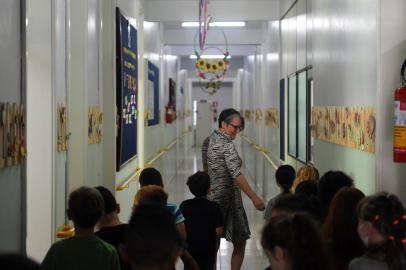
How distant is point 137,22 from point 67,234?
5.39 metres

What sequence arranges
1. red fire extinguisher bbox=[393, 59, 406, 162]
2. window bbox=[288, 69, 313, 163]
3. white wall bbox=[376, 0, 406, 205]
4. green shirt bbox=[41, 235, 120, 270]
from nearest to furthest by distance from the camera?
1. green shirt bbox=[41, 235, 120, 270]
2. red fire extinguisher bbox=[393, 59, 406, 162]
3. white wall bbox=[376, 0, 406, 205]
4. window bbox=[288, 69, 313, 163]

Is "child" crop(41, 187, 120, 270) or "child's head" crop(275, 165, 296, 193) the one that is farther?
"child's head" crop(275, 165, 296, 193)

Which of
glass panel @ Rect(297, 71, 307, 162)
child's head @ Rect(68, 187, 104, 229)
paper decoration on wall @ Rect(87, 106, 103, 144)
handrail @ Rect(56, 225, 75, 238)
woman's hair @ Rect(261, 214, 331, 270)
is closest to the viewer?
woman's hair @ Rect(261, 214, 331, 270)

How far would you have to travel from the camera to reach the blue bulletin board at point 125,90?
285 inches

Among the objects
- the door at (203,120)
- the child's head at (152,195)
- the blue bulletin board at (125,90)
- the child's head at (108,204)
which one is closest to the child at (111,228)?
the child's head at (108,204)

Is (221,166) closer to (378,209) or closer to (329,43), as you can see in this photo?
(329,43)

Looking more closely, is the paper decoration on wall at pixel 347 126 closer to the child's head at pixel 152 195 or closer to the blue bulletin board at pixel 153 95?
the child's head at pixel 152 195

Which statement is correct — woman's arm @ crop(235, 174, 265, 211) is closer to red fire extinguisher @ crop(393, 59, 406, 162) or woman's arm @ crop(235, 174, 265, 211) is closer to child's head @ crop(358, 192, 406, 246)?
red fire extinguisher @ crop(393, 59, 406, 162)

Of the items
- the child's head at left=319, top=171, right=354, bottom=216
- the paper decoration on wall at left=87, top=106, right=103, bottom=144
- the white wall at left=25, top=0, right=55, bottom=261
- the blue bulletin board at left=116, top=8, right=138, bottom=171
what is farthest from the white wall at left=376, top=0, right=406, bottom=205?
the blue bulletin board at left=116, top=8, right=138, bottom=171

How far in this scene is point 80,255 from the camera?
3.06 metres

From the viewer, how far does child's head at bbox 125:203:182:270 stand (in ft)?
7.86

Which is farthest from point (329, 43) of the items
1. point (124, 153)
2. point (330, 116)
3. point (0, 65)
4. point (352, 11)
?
point (0, 65)

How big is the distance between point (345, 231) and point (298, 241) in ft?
3.33

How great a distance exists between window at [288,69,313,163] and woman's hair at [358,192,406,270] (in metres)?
5.02
